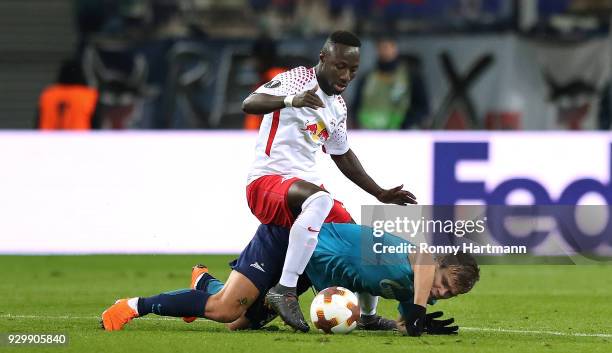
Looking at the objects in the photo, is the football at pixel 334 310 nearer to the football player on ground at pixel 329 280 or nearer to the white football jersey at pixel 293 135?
the football player on ground at pixel 329 280

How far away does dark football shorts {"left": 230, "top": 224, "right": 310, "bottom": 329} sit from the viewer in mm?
9445

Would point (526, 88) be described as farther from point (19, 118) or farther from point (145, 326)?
point (145, 326)

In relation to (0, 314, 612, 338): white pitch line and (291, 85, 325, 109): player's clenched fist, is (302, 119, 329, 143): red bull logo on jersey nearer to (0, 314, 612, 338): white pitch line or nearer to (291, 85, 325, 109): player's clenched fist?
(291, 85, 325, 109): player's clenched fist

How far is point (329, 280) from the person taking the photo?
31.5 feet

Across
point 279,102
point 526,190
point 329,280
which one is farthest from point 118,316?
point 526,190

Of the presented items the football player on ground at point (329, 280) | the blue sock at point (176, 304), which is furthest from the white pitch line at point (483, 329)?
the blue sock at point (176, 304)

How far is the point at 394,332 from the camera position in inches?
378

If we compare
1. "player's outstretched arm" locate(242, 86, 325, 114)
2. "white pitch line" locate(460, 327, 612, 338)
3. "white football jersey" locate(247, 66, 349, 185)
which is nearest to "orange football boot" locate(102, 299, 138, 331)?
"white football jersey" locate(247, 66, 349, 185)

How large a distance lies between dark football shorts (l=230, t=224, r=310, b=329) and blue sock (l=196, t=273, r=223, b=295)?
0.71ft

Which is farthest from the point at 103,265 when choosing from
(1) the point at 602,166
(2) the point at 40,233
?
(1) the point at 602,166

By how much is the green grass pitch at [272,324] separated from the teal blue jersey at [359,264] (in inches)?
12.8

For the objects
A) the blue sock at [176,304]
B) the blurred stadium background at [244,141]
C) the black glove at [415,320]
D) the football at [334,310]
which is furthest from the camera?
the blurred stadium background at [244,141]

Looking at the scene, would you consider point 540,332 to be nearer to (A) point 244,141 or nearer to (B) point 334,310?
(B) point 334,310

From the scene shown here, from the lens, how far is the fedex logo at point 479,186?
52.2 ft
